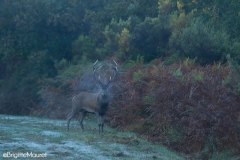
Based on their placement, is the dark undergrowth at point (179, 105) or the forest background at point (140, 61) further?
the forest background at point (140, 61)

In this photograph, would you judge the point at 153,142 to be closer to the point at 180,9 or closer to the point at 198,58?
the point at 198,58

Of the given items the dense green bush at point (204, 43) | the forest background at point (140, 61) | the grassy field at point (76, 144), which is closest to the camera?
the grassy field at point (76, 144)

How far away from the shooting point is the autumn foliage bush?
70.1 ft

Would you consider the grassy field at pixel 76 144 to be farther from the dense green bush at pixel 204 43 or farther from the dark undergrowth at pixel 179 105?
the dense green bush at pixel 204 43

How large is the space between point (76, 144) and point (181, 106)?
5402mm

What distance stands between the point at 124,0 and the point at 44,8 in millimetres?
4565

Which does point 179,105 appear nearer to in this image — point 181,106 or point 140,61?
point 181,106

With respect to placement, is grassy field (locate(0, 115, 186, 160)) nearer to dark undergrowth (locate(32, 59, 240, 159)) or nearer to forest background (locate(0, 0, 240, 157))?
dark undergrowth (locate(32, 59, 240, 159))

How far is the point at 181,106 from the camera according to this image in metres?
23.6

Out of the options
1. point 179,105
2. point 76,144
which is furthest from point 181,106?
point 76,144

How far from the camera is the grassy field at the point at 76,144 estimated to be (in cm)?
1784

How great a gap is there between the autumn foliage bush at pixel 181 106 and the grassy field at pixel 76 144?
0.99 m

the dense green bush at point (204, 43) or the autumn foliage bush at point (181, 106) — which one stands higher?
the dense green bush at point (204, 43)

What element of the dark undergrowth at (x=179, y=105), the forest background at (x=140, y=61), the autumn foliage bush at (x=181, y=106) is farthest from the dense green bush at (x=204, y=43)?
the autumn foliage bush at (x=181, y=106)
